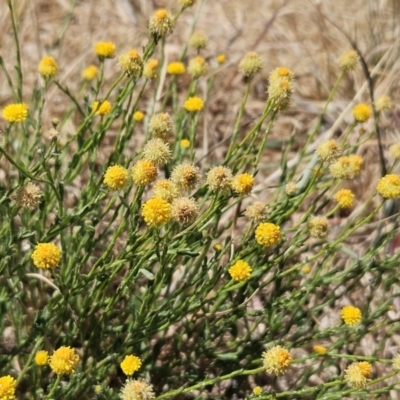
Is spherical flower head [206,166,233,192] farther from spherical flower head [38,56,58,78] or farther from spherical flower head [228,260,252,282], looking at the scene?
spherical flower head [38,56,58,78]

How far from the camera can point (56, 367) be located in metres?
1.51

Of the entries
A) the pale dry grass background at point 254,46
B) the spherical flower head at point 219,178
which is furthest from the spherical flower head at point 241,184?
the pale dry grass background at point 254,46

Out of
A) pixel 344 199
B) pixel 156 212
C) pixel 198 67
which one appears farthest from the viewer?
pixel 198 67

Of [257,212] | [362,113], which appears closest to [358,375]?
[257,212]

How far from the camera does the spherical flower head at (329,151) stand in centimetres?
185

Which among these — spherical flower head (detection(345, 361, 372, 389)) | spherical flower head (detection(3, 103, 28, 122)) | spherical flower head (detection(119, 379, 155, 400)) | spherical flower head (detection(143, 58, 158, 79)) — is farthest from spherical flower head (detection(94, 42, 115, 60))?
spherical flower head (detection(345, 361, 372, 389))

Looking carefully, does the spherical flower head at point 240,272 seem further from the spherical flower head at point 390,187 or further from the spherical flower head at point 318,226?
the spherical flower head at point 390,187

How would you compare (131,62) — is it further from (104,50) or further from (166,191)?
(166,191)

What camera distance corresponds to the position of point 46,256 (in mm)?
1548

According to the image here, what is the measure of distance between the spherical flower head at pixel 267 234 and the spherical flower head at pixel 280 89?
339 mm

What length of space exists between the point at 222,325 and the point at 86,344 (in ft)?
1.28

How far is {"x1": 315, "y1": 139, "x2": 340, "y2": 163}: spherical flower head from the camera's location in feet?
6.08

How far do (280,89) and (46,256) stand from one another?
743 millimetres

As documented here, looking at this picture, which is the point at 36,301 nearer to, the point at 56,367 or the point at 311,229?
the point at 56,367
